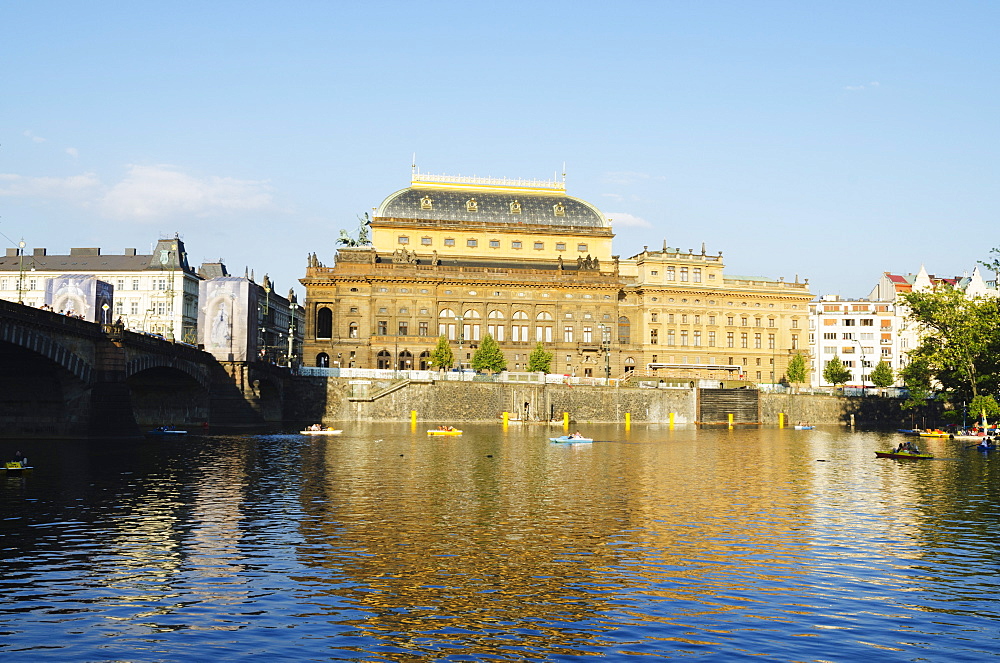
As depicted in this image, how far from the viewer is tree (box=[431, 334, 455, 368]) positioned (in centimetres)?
15575

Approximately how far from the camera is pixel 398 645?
22750 mm

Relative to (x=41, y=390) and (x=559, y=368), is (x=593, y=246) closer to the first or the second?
(x=559, y=368)

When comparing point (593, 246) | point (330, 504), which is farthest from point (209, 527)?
point (593, 246)

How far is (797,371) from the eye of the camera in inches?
6870

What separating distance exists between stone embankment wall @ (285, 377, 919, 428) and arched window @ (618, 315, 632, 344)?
28986 millimetres

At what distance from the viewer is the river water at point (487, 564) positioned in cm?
2327

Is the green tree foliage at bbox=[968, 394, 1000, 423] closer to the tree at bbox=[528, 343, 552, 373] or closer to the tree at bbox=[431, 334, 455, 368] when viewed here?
the tree at bbox=[528, 343, 552, 373]

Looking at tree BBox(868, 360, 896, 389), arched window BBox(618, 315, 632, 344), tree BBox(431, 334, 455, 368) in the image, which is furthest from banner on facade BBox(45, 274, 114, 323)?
tree BBox(868, 360, 896, 389)

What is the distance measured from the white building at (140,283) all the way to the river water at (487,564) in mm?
128906

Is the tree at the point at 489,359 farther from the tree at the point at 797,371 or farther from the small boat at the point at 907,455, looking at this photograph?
the small boat at the point at 907,455

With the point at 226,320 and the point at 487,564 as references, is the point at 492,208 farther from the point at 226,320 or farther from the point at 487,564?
the point at 487,564

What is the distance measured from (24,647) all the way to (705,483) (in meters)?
44.2

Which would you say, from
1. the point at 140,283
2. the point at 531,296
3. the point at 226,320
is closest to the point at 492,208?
the point at 531,296

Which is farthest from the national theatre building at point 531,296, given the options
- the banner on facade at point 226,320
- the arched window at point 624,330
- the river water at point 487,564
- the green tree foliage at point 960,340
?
the river water at point 487,564
